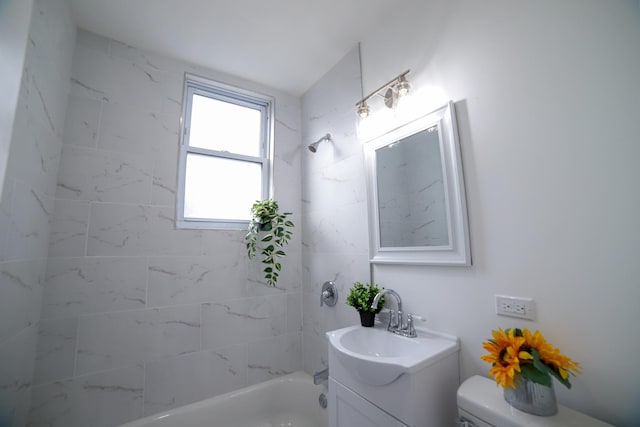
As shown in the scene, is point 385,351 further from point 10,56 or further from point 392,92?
point 10,56

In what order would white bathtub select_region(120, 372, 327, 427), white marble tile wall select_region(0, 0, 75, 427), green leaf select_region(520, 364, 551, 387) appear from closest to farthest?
green leaf select_region(520, 364, 551, 387), white marble tile wall select_region(0, 0, 75, 427), white bathtub select_region(120, 372, 327, 427)

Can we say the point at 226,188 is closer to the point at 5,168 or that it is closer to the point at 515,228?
the point at 5,168

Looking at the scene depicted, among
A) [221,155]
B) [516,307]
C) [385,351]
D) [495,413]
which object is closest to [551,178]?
[516,307]

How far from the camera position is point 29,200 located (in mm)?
1228

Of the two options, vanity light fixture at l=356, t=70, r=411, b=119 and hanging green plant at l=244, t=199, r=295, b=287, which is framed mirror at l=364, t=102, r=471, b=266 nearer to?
vanity light fixture at l=356, t=70, r=411, b=119

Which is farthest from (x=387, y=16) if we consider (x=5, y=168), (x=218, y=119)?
(x=5, y=168)

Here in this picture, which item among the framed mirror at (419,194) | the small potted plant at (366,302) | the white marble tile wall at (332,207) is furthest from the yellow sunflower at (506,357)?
the white marble tile wall at (332,207)

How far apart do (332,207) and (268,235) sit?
0.56 metres

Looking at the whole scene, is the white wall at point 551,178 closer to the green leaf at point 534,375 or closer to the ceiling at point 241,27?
the green leaf at point 534,375

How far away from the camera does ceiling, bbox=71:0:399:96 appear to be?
1.60 metres

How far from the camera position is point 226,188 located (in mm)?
2146

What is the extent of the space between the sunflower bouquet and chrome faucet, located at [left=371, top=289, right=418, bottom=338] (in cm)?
47

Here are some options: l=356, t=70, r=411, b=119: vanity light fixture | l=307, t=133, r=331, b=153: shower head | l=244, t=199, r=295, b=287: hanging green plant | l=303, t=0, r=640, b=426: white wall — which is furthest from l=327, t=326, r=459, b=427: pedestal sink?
l=307, t=133, r=331, b=153: shower head

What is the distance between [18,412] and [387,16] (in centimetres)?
289
